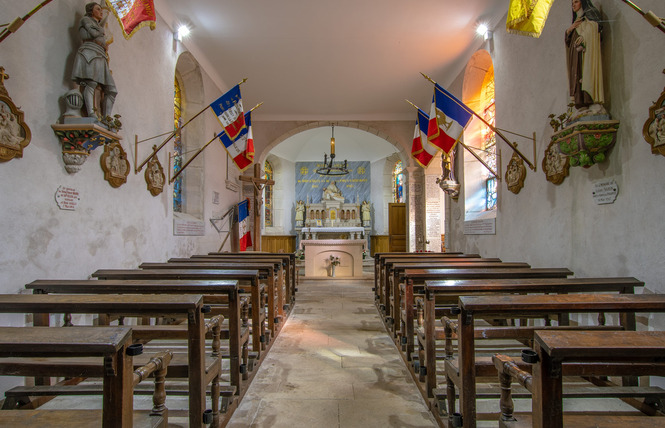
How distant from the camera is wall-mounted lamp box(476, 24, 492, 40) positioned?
5.92 metres

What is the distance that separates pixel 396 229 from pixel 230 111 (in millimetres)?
7451

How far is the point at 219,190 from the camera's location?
8.04m

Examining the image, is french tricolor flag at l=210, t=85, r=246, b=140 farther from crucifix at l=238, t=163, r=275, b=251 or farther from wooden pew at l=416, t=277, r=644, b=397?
wooden pew at l=416, t=277, r=644, b=397

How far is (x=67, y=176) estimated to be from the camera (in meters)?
3.35

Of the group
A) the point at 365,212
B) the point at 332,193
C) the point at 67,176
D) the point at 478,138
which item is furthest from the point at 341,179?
the point at 67,176

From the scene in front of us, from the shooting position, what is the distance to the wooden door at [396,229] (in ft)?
38.8

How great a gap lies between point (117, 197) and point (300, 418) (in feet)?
10.2

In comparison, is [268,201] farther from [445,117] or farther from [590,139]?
[590,139]

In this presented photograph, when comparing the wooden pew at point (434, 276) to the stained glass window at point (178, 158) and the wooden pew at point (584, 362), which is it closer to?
the wooden pew at point (584, 362)

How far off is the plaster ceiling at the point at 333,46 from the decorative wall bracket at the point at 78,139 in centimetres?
297

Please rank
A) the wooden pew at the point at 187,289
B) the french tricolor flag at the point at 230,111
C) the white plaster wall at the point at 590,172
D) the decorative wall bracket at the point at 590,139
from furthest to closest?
the french tricolor flag at the point at 230,111 → the decorative wall bracket at the point at 590,139 → the white plaster wall at the point at 590,172 → the wooden pew at the point at 187,289

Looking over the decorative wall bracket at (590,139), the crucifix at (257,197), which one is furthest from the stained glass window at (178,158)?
the decorative wall bracket at (590,139)

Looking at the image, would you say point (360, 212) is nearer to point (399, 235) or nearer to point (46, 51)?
point (399, 235)

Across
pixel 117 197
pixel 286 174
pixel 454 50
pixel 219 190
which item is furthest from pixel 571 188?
pixel 286 174
